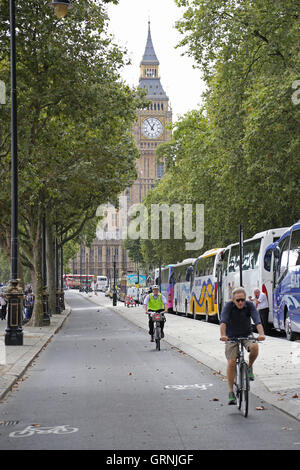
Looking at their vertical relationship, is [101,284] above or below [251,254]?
below

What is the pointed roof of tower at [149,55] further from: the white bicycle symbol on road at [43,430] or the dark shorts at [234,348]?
the white bicycle symbol on road at [43,430]

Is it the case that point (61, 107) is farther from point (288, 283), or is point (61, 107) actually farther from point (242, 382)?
point (242, 382)

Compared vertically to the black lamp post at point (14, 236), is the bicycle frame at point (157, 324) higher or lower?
lower

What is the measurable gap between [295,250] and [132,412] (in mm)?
13331

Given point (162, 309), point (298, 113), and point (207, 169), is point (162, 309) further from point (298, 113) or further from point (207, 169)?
point (207, 169)

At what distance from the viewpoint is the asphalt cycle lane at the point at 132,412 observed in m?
7.62

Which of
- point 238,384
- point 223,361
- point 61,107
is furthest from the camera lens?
point 61,107

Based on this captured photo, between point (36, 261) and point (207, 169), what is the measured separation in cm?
980

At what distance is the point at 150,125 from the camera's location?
17712cm

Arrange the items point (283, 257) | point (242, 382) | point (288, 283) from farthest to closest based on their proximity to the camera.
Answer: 1. point (283, 257)
2. point (288, 283)
3. point (242, 382)

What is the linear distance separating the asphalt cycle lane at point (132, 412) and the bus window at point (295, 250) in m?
6.35

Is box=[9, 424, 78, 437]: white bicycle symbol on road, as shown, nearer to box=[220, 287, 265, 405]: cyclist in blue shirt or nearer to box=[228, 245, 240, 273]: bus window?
box=[220, 287, 265, 405]: cyclist in blue shirt

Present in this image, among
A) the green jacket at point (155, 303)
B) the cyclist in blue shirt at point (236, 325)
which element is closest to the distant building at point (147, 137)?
the green jacket at point (155, 303)

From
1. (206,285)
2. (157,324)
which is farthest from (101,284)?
(157,324)
